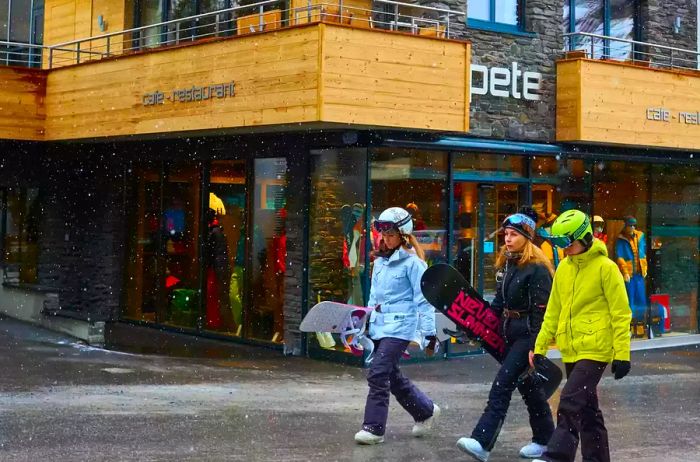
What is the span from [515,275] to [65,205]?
13644mm

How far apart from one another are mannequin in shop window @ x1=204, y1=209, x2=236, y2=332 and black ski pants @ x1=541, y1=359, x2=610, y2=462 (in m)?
9.82

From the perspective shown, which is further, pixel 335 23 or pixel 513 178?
pixel 513 178

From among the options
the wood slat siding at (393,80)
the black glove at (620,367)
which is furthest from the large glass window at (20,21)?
the black glove at (620,367)

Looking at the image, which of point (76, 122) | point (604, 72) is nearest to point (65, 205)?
point (76, 122)

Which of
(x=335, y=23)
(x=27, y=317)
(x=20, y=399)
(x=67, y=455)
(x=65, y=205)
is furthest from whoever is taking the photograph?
(x=65, y=205)

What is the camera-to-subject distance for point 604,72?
1630 centimetres

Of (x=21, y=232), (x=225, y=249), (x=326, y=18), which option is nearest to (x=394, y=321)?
(x=326, y=18)

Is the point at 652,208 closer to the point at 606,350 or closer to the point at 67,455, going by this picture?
the point at 606,350

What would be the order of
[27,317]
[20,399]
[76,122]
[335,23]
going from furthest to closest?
[27,317]
[76,122]
[335,23]
[20,399]

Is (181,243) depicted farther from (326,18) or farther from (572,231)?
(572,231)

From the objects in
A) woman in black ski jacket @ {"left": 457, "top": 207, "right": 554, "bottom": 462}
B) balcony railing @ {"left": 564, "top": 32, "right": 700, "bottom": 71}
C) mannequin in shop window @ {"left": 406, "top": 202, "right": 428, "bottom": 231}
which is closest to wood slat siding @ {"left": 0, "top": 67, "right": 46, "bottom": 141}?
mannequin in shop window @ {"left": 406, "top": 202, "right": 428, "bottom": 231}

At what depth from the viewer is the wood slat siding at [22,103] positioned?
703 inches

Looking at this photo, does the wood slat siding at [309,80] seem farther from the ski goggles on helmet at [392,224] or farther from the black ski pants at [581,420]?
the black ski pants at [581,420]

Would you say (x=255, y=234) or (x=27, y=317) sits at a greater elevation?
(x=255, y=234)
